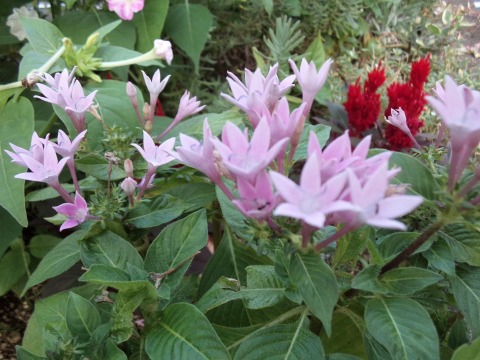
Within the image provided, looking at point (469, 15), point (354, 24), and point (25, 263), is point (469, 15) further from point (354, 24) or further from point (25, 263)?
point (25, 263)

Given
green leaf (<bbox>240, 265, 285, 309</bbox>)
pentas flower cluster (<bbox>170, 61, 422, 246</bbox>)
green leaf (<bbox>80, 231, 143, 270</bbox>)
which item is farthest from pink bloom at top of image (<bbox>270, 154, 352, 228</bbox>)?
green leaf (<bbox>80, 231, 143, 270</bbox>)

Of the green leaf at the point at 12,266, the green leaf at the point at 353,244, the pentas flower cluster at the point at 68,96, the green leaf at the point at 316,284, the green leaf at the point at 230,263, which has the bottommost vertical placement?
the green leaf at the point at 12,266

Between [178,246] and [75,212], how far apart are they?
126 mm

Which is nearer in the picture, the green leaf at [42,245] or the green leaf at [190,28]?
the green leaf at [42,245]

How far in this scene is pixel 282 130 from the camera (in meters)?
0.51

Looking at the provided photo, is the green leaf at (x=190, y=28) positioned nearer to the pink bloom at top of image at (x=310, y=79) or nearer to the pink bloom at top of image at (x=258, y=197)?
the pink bloom at top of image at (x=310, y=79)

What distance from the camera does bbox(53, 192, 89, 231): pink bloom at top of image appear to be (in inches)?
25.4

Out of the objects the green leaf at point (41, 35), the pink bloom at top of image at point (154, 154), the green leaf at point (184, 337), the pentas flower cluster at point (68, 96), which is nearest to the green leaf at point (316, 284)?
the green leaf at point (184, 337)

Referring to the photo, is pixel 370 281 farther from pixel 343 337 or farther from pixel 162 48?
pixel 162 48

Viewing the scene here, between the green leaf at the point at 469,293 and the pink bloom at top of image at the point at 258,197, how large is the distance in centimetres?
27

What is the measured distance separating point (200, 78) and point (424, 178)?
4.11 ft

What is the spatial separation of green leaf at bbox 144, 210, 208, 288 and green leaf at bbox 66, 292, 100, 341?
0.08 m

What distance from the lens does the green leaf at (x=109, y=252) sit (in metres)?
0.67

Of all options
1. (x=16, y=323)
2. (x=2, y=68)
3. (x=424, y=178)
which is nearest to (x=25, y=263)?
(x=16, y=323)
